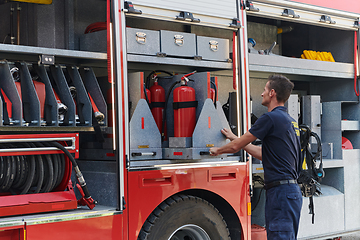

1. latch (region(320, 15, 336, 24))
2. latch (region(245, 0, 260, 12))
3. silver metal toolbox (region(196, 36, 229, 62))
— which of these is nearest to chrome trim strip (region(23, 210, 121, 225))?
silver metal toolbox (region(196, 36, 229, 62))

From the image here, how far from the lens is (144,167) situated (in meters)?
4.06

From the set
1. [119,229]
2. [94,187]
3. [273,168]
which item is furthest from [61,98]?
[273,168]

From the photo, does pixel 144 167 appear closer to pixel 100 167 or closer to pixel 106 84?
pixel 100 167

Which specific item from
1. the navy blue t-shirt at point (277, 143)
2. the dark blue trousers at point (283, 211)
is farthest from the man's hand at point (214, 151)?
the dark blue trousers at point (283, 211)

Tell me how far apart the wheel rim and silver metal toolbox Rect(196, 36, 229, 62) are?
1.71m

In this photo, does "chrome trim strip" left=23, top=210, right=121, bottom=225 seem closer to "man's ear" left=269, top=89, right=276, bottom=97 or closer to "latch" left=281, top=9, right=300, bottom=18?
"man's ear" left=269, top=89, right=276, bottom=97

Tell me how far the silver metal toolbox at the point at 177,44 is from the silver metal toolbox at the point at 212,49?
3.6 inches

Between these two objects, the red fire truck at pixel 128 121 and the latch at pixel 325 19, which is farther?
the latch at pixel 325 19

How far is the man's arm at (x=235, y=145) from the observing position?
13.2 feet

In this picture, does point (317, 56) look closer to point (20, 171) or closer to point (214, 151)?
point (214, 151)

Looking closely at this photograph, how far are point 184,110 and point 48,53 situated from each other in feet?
4.57

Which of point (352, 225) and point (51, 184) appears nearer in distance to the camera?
point (51, 184)

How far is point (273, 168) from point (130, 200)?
127 cm

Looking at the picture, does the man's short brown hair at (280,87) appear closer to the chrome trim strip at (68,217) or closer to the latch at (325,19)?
the chrome trim strip at (68,217)
